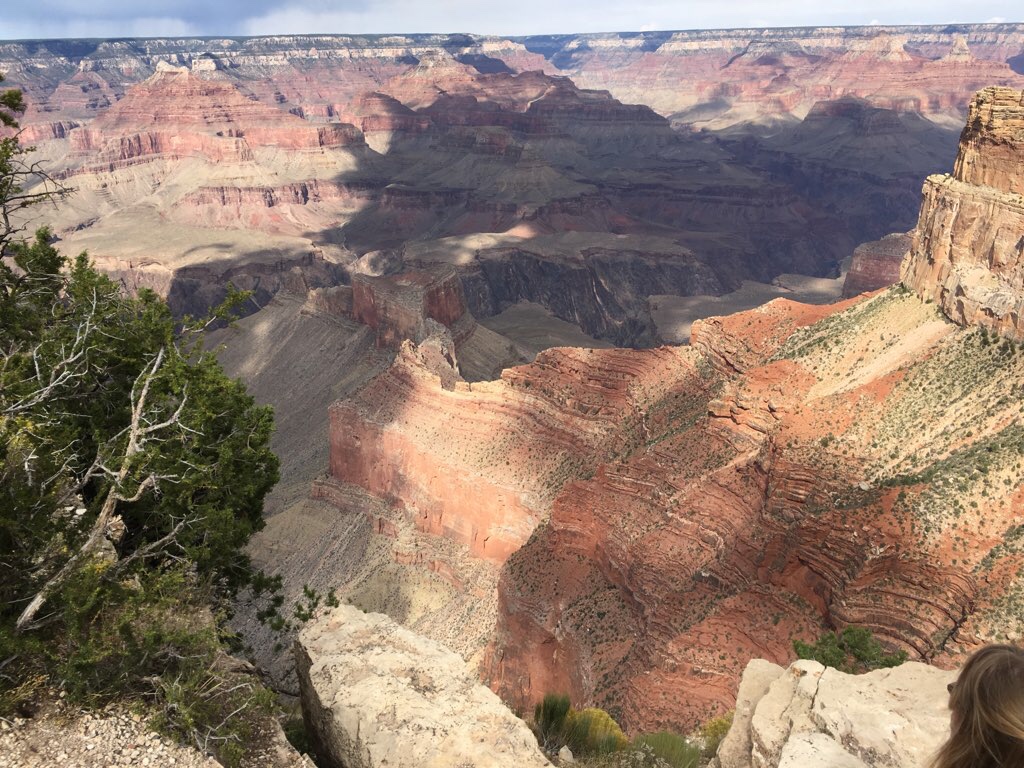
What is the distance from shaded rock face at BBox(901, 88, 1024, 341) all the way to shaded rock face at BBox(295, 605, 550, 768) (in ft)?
87.0

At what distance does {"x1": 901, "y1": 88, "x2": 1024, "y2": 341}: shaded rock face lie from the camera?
3331 centimetres

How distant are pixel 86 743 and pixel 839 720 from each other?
46.4ft

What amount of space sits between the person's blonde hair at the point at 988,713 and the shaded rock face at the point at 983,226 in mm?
29235

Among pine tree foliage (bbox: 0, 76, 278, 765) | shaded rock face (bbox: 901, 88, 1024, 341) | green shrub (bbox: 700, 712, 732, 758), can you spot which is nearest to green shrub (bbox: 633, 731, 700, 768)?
green shrub (bbox: 700, 712, 732, 758)

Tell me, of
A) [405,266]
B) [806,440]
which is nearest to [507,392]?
[806,440]

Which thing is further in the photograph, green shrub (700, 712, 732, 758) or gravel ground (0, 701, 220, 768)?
green shrub (700, 712, 732, 758)

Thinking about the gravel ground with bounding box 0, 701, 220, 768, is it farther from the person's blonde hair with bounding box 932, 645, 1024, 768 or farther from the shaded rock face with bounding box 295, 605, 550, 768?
the person's blonde hair with bounding box 932, 645, 1024, 768

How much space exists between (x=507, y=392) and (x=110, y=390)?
2759 centimetres

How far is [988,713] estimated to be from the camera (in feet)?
23.1

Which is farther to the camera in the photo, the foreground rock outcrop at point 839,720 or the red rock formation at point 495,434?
the red rock formation at point 495,434

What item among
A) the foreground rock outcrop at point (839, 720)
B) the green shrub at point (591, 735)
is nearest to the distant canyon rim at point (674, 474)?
the green shrub at point (591, 735)

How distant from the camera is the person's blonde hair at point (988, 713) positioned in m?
6.94

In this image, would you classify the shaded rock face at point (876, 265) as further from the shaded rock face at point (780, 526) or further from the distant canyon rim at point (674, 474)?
the shaded rock face at point (780, 526)

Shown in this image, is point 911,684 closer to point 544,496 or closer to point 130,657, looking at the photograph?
point 130,657
